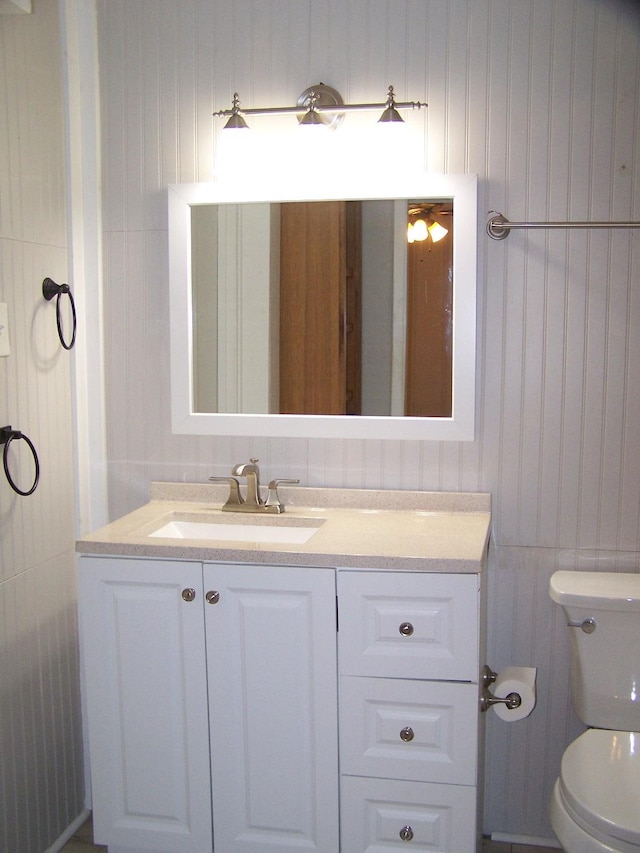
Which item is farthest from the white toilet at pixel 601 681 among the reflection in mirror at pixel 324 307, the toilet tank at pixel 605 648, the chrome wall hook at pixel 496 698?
the reflection in mirror at pixel 324 307

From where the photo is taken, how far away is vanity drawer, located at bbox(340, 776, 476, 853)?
1.85 m

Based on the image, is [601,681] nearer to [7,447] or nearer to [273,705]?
[273,705]

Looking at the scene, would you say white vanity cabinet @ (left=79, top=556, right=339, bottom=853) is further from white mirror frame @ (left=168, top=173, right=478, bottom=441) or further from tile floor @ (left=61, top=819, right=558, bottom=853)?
white mirror frame @ (left=168, top=173, right=478, bottom=441)

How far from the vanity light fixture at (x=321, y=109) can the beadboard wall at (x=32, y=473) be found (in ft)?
1.53

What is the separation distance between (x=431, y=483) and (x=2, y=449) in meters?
1.06

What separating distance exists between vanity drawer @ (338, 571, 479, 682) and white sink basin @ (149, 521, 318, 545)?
37 centimetres

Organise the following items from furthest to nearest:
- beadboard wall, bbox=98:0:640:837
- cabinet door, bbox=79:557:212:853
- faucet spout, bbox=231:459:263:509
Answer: faucet spout, bbox=231:459:263:509, beadboard wall, bbox=98:0:640:837, cabinet door, bbox=79:557:212:853

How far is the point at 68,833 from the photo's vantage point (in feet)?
7.59

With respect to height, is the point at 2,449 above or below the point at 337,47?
below

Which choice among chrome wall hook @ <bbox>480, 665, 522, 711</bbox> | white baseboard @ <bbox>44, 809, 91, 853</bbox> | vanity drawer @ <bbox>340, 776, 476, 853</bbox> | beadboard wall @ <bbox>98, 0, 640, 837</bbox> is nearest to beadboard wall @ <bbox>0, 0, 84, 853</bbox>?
white baseboard @ <bbox>44, 809, 91, 853</bbox>

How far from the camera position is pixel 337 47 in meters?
2.18

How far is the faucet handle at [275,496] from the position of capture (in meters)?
2.24

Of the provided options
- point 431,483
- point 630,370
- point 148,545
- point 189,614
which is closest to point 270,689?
point 189,614

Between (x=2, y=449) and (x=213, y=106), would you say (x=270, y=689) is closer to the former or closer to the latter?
(x=2, y=449)
